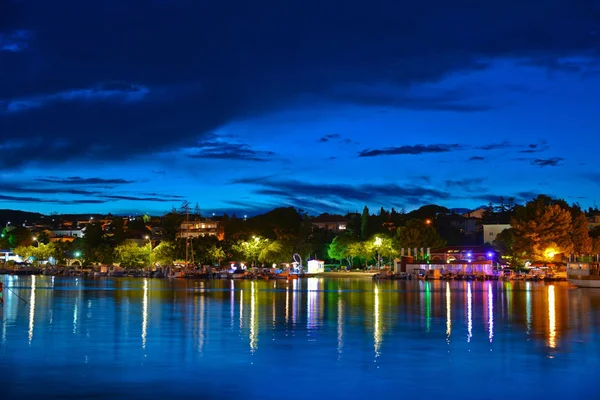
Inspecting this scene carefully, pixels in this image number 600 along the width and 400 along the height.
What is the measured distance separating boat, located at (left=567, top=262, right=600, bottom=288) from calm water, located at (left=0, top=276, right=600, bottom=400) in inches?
1355

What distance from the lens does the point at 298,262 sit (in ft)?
361

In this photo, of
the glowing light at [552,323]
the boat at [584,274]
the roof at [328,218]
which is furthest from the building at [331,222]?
the glowing light at [552,323]

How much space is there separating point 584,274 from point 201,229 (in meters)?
81.2

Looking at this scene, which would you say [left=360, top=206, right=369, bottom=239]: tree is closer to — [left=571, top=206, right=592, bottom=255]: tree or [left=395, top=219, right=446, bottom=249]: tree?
[left=395, top=219, right=446, bottom=249]: tree

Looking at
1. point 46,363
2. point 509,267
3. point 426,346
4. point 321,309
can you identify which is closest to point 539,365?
point 426,346

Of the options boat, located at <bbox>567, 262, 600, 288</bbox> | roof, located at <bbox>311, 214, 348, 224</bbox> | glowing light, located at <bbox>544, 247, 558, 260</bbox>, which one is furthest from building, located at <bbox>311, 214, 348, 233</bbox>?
boat, located at <bbox>567, 262, 600, 288</bbox>

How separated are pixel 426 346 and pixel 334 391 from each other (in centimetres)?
791

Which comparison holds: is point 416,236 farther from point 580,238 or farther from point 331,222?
point 331,222

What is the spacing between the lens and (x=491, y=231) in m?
120

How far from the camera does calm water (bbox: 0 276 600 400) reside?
16438mm

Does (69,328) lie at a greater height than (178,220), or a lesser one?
lesser

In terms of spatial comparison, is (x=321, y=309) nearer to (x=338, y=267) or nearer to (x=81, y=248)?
(x=338, y=267)

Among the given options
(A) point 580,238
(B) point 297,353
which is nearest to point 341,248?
(A) point 580,238

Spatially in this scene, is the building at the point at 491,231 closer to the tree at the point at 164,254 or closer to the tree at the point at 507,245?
the tree at the point at 507,245
